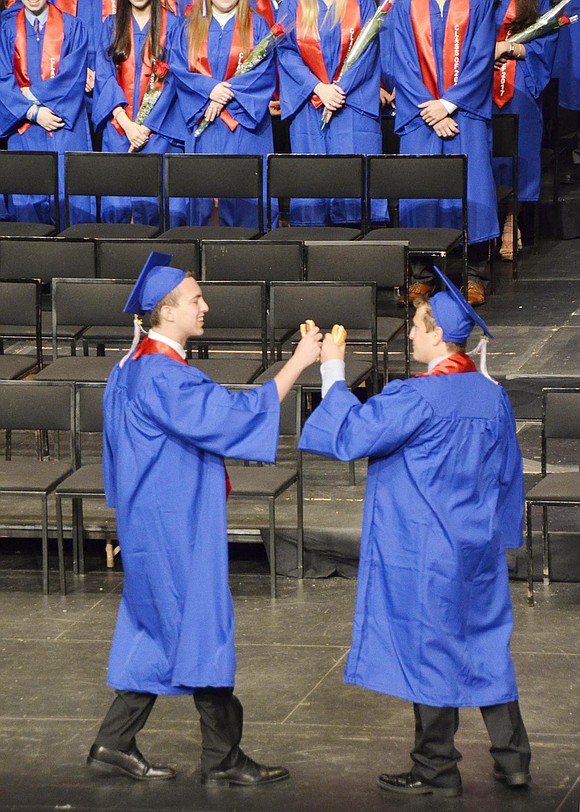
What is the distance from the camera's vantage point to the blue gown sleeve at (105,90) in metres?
10.0

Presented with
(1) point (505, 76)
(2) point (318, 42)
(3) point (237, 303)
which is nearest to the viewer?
(3) point (237, 303)

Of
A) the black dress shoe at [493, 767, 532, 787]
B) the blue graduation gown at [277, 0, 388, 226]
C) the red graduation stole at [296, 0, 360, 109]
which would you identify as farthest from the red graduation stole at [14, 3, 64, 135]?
the black dress shoe at [493, 767, 532, 787]

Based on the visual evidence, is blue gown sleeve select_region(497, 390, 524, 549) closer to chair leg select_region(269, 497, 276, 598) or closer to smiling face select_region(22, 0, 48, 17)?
chair leg select_region(269, 497, 276, 598)

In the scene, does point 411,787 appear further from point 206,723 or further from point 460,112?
point 460,112

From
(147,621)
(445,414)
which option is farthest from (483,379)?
(147,621)

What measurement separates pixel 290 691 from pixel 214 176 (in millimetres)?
4380

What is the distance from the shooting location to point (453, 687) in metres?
4.57

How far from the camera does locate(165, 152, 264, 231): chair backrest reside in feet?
30.0

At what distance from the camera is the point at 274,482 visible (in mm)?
6457

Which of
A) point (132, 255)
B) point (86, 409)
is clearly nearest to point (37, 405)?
point (86, 409)

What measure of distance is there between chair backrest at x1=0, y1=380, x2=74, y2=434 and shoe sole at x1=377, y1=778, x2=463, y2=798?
275cm

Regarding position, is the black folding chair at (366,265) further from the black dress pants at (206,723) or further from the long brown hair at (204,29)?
the black dress pants at (206,723)

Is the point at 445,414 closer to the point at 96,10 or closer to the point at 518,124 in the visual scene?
the point at 518,124

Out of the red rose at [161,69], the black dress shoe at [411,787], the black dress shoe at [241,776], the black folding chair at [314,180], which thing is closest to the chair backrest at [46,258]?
the black folding chair at [314,180]
